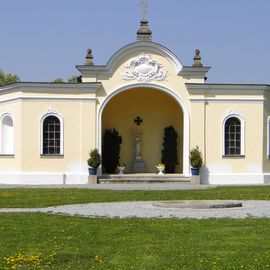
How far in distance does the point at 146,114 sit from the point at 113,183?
6.03 meters

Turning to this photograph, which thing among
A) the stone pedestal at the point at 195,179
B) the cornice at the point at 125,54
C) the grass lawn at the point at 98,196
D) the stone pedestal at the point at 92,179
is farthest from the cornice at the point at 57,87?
the grass lawn at the point at 98,196

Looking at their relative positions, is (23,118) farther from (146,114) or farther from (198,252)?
(198,252)

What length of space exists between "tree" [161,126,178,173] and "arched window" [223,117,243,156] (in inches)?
128

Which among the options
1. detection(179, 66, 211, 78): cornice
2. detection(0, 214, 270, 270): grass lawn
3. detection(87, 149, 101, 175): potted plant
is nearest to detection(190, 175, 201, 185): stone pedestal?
detection(87, 149, 101, 175): potted plant

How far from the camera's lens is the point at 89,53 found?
3500cm

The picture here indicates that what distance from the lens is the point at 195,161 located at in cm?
3369

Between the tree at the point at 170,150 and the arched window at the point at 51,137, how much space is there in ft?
20.0

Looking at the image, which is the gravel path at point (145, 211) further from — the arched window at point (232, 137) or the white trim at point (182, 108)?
the arched window at point (232, 137)

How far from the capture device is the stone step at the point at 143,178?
3366 centimetres

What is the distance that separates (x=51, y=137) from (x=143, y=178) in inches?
200

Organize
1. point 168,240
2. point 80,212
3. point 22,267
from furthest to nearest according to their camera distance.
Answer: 1. point 80,212
2. point 168,240
3. point 22,267

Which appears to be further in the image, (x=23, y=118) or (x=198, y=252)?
(x=23, y=118)

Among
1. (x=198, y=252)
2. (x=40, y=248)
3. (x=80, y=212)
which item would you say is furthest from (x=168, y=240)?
(x=80, y=212)

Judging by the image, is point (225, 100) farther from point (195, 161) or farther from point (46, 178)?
point (46, 178)
